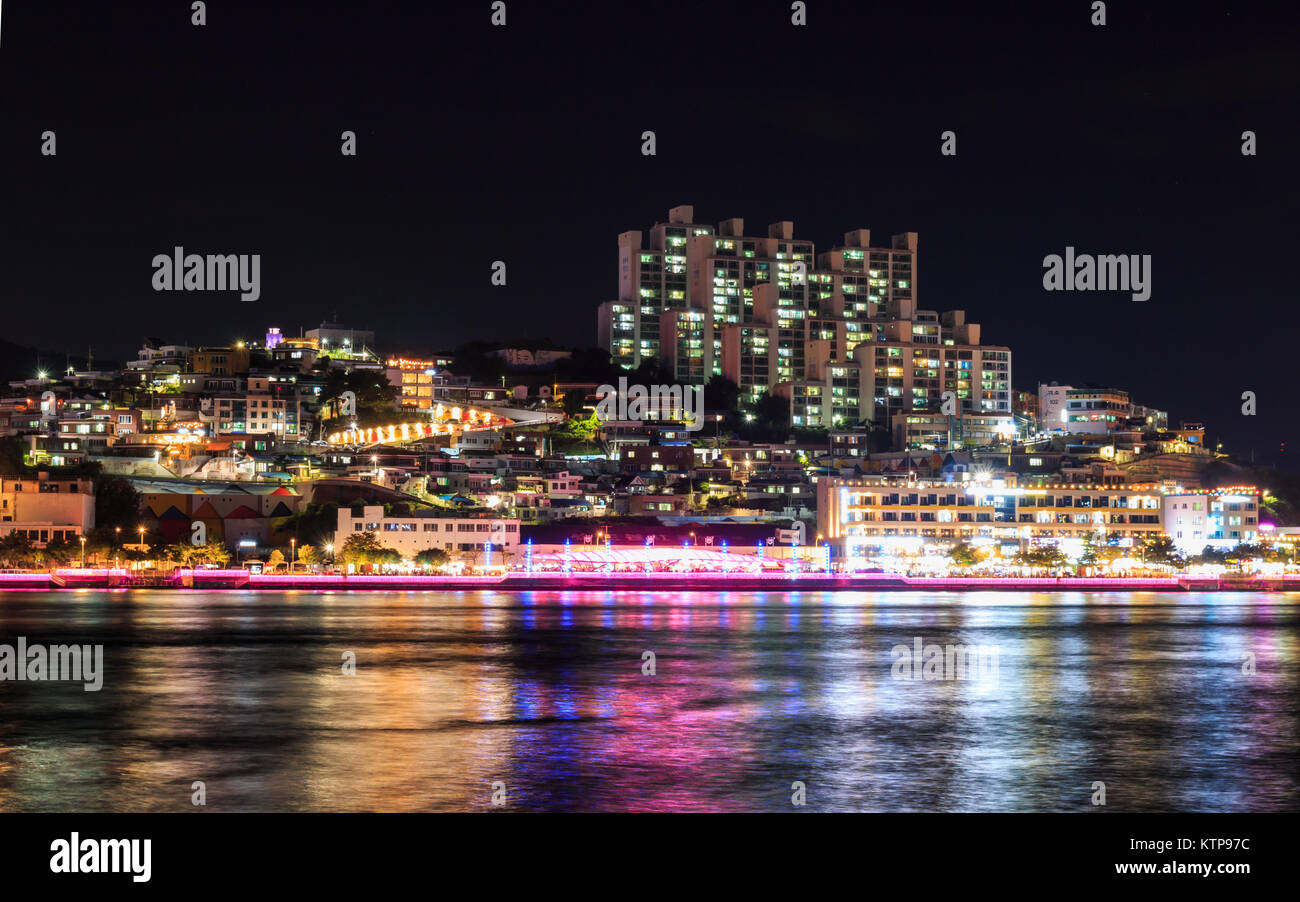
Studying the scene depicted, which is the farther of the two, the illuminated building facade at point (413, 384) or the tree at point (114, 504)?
the illuminated building facade at point (413, 384)

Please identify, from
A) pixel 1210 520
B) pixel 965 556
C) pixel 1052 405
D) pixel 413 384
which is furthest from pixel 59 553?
pixel 1052 405

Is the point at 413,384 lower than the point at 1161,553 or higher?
higher

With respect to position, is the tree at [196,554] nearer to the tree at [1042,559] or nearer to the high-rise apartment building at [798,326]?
the tree at [1042,559]

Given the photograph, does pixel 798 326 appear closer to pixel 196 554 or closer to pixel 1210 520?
pixel 1210 520

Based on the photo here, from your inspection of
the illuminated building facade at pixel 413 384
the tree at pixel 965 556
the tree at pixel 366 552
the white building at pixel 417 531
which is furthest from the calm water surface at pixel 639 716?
the illuminated building facade at pixel 413 384

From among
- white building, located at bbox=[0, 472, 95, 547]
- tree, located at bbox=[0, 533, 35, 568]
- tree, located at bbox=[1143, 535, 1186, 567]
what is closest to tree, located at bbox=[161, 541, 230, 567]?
white building, located at bbox=[0, 472, 95, 547]

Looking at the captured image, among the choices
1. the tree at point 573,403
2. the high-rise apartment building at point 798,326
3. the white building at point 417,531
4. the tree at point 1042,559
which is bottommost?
the tree at point 1042,559
